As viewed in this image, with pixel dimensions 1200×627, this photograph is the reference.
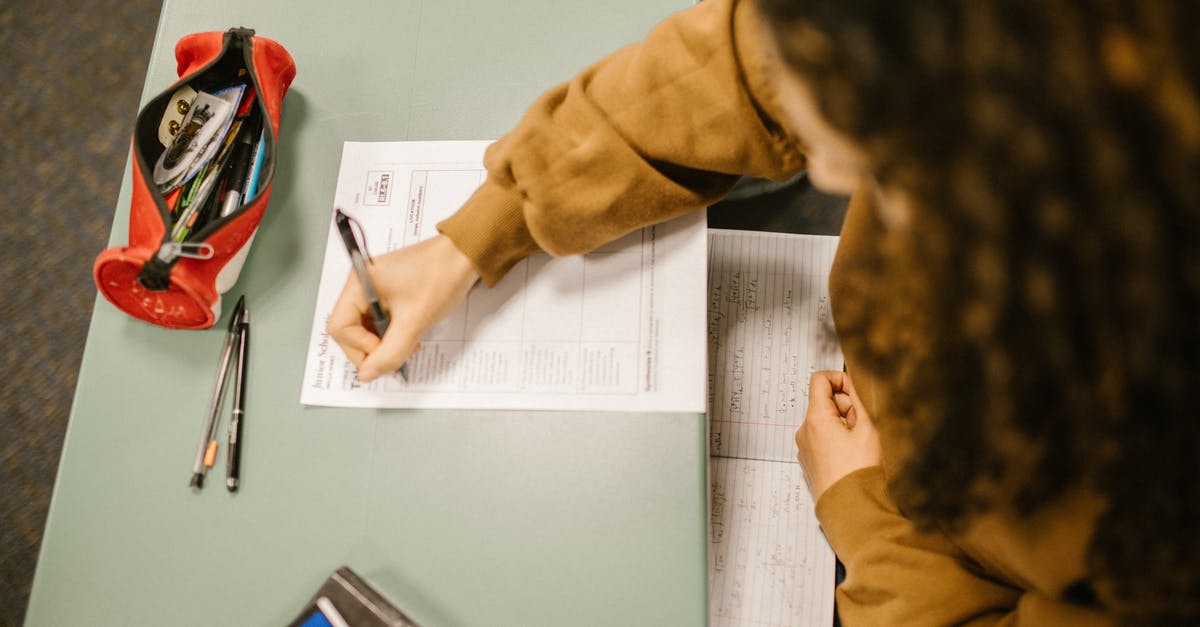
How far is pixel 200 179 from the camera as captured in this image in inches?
26.4

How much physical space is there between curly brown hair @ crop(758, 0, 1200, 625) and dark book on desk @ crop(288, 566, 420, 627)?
0.48 m

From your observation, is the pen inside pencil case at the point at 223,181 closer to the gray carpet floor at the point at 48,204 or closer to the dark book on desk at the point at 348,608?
the dark book on desk at the point at 348,608

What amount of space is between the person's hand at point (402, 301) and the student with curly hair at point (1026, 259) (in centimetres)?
29

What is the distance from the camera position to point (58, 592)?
614 millimetres

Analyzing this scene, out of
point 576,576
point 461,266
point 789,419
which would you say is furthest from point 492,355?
point 789,419

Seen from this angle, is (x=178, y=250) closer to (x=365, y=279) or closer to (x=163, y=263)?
(x=163, y=263)

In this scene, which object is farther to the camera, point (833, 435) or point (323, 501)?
point (833, 435)

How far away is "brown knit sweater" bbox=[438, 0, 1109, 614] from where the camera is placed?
0.57 m

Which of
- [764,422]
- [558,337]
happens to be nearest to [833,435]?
[764,422]

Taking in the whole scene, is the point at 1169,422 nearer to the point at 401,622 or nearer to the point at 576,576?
the point at 576,576

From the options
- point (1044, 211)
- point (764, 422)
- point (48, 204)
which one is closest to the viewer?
point (1044, 211)

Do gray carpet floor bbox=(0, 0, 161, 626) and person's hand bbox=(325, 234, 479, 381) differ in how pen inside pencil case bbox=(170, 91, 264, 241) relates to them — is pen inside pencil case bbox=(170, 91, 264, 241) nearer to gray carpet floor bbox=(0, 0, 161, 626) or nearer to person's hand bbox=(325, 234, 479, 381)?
person's hand bbox=(325, 234, 479, 381)

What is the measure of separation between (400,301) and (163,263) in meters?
0.21

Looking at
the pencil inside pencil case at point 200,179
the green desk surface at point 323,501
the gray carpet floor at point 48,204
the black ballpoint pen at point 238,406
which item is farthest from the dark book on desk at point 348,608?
the gray carpet floor at point 48,204
